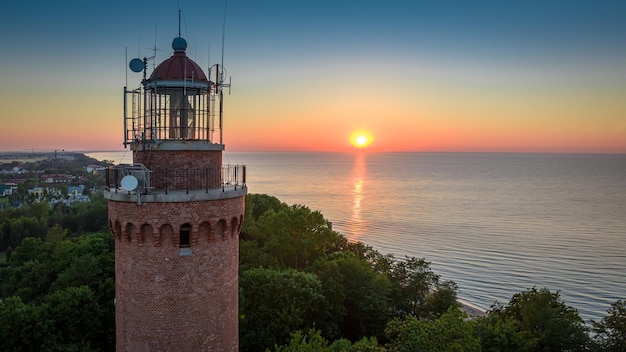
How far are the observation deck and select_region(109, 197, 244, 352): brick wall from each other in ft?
0.73

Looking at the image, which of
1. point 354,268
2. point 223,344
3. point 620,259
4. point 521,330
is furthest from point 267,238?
point 620,259

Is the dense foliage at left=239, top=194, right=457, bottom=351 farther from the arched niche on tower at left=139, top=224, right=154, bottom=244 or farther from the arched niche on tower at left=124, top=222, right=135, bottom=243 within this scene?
A: the arched niche on tower at left=139, top=224, right=154, bottom=244

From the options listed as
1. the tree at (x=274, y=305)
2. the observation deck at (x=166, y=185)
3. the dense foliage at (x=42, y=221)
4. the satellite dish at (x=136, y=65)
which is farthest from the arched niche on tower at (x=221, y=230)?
the dense foliage at (x=42, y=221)

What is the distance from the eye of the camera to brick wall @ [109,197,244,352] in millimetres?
12648

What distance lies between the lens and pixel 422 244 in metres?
63.8

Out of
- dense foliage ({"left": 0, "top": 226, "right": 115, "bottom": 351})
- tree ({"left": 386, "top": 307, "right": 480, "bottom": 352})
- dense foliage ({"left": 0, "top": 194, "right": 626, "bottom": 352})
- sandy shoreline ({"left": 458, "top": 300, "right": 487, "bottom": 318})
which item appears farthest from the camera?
sandy shoreline ({"left": 458, "top": 300, "right": 487, "bottom": 318})

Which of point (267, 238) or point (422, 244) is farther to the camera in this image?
point (422, 244)

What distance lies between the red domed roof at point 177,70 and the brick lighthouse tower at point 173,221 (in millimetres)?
31

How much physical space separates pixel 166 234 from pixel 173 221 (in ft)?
1.49

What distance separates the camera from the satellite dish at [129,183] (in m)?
12.2

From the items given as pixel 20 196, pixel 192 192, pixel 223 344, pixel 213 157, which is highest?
pixel 213 157

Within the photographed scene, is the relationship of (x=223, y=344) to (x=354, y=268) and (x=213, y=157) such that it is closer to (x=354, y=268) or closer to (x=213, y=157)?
(x=213, y=157)

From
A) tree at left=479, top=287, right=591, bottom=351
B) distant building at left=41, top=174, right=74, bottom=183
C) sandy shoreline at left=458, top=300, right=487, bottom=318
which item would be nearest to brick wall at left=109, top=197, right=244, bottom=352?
tree at left=479, top=287, right=591, bottom=351

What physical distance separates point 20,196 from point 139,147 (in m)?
134
